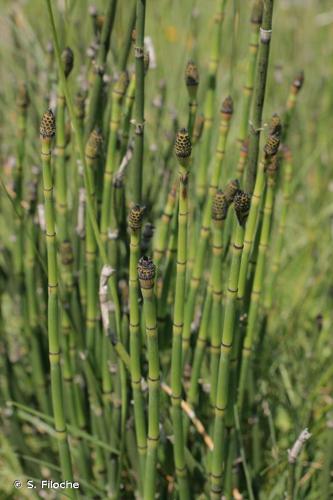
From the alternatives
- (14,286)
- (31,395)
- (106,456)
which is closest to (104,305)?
(106,456)

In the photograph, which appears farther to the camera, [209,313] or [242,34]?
[242,34]

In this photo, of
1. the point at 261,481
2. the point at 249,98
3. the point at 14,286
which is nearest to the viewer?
the point at 249,98

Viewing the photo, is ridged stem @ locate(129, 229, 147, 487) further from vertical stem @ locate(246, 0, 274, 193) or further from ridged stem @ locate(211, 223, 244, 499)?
vertical stem @ locate(246, 0, 274, 193)

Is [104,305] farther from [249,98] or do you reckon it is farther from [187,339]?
[249,98]

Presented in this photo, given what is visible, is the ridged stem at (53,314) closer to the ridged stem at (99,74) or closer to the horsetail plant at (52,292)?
the horsetail plant at (52,292)

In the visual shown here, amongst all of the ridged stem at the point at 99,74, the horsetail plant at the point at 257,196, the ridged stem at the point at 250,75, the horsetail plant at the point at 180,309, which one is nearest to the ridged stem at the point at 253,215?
the horsetail plant at the point at 257,196

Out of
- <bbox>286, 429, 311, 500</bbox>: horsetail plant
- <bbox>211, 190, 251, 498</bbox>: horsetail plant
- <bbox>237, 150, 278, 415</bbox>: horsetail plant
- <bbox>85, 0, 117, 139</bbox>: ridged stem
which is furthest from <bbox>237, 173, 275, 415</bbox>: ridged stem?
<bbox>85, 0, 117, 139</bbox>: ridged stem
